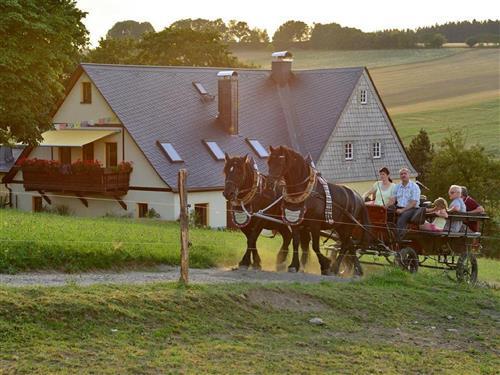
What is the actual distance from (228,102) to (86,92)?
5.94m

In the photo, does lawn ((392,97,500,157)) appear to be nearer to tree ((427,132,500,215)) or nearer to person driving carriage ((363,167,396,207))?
tree ((427,132,500,215))

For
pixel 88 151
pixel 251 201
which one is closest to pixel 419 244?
pixel 251 201

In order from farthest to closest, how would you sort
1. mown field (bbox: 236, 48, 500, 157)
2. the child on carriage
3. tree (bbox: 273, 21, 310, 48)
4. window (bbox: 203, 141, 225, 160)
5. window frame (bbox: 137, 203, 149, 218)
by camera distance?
1. tree (bbox: 273, 21, 310, 48)
2. mown field (bbox: 236, 48, 500, 157)
3. window (bbox: 203, 141, 225, 160)
4. window frame (bbox: 137, 203, 149, 218)
5. the child on carriage

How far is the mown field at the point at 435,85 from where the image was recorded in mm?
77375

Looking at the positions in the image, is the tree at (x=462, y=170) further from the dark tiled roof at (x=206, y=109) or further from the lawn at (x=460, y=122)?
the lawn at (x=460, y=122)

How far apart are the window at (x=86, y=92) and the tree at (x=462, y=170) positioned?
19.1 m

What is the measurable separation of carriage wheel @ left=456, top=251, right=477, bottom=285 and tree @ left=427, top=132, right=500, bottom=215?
3662 centimetres

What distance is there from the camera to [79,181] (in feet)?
150

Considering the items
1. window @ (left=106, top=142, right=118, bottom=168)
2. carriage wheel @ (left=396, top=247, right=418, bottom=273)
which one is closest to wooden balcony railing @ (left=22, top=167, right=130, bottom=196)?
window @ (left=106, top=142, right=118, bottom=168)

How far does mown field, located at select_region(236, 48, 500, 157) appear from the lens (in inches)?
3046

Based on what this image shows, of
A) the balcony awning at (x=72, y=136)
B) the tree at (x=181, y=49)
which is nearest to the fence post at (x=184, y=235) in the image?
the balcony awning at (x=72, y=136)

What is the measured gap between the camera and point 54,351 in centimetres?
1194

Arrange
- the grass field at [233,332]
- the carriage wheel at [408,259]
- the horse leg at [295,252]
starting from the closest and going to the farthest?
the grass field at [233,332], the horse leg at [295,252], the carriage wheel at [408,259]

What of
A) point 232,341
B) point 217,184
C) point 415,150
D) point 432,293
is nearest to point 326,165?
point 217,184
